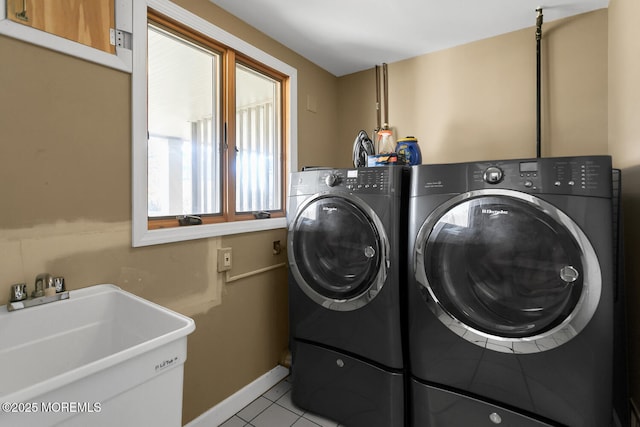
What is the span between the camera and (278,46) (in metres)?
2.14

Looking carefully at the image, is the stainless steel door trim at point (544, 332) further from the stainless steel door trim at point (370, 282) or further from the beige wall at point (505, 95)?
the beige wall at point (505, 95)

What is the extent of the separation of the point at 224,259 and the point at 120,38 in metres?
1.13

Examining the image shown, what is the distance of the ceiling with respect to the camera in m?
1.72

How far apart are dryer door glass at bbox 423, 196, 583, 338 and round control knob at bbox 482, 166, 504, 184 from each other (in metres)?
0.07

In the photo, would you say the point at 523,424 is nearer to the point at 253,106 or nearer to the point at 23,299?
the point at 23,299

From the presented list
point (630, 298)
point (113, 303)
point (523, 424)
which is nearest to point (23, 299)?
point (113, 303)

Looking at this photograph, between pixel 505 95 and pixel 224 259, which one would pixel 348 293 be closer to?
pixel 224 259

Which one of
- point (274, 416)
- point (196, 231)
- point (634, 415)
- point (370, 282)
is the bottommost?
point (274, 416)

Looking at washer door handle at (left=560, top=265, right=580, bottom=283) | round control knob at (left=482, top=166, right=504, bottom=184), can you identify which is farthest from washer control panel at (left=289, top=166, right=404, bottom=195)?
washer door handle at (left=560, top=265, right=580, bottom=283)

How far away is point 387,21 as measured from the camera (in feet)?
6.20

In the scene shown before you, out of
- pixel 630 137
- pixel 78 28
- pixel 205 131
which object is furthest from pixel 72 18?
pixel 630 137

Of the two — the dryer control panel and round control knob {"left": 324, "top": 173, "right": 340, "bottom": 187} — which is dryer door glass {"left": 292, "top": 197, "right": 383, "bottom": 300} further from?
the dryer control panel

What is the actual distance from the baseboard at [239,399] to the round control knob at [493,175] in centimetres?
175

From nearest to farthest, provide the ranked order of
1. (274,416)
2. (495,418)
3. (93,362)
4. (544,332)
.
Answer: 1. (93,362)
2. (544,332)
3. (495,418)
4. (274,416)
